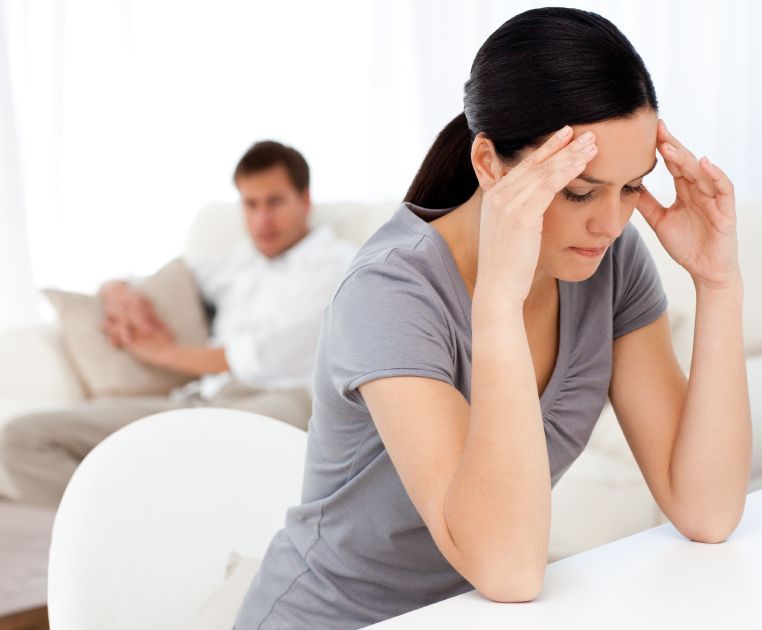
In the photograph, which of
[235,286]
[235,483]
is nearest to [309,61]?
[235,286]

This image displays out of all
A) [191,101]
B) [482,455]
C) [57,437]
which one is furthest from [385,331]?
[191,101]

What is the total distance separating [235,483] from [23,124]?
3.21 meters

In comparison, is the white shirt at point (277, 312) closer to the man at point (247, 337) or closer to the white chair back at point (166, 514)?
the man at point (247, 337)

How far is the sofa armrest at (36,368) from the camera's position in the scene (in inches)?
127

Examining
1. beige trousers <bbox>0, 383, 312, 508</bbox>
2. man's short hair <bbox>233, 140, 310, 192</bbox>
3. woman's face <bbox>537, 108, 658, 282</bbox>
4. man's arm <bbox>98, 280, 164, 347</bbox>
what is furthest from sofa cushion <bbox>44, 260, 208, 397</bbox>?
woman's face <bbox>537, 108, 658, 282</bbox>

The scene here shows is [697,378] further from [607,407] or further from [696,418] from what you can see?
[607,407]

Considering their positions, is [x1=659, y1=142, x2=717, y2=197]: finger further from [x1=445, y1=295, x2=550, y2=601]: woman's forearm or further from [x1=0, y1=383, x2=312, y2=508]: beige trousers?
[x1=0, y1=383, x2=312, y2=508]: beige trousers

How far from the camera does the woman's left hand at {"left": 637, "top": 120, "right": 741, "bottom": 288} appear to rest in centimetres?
115

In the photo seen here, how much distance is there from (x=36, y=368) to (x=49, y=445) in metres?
0.42

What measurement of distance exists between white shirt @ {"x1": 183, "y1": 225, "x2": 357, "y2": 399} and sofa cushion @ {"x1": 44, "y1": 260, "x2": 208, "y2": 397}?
84 mm

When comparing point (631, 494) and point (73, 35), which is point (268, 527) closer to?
point (631, 494)

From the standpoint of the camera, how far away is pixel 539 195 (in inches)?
38.9

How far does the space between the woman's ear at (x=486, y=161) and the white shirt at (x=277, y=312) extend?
6.42 feet

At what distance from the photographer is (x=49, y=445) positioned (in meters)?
2.92
